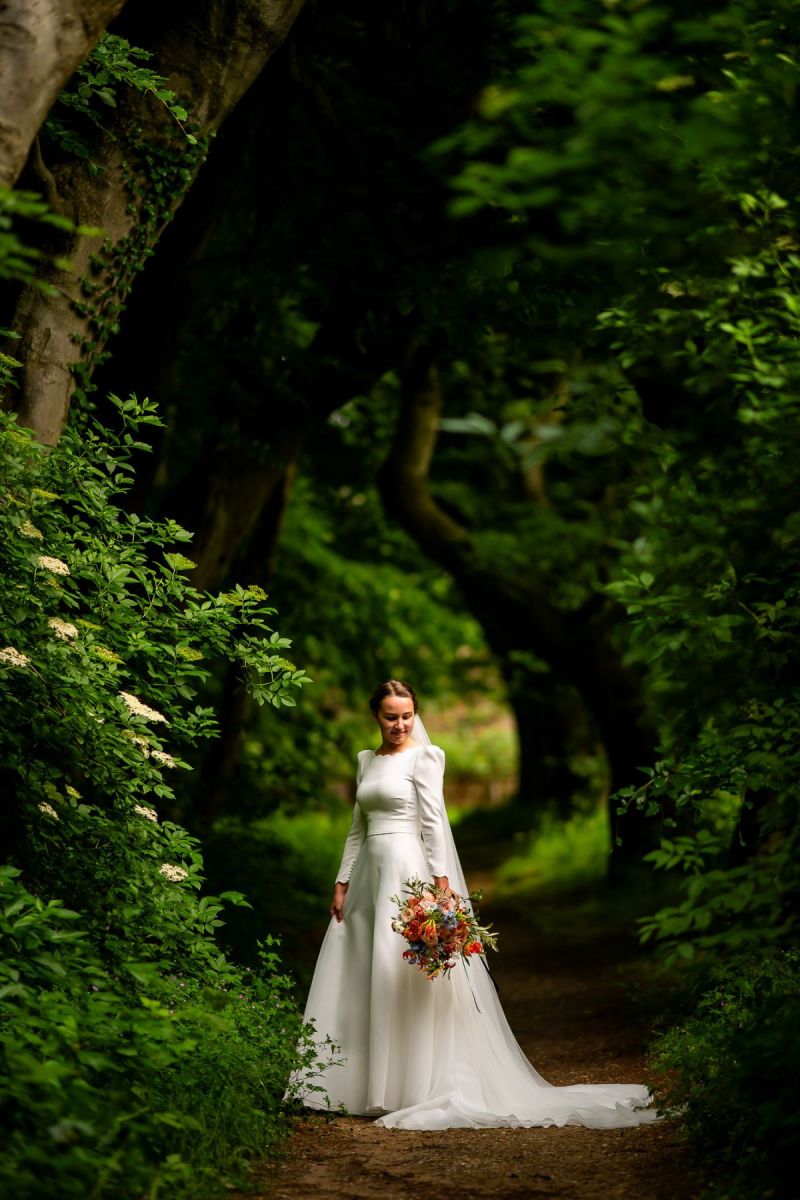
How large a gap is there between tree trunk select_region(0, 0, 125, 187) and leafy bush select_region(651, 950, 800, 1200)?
4402 mm

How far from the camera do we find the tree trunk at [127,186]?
21.0ft

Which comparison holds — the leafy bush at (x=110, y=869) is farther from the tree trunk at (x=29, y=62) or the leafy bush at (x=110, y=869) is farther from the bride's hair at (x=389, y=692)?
the bride's hair at (x=389, y=692)

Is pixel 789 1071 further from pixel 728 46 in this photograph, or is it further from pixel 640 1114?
pixel 728 46

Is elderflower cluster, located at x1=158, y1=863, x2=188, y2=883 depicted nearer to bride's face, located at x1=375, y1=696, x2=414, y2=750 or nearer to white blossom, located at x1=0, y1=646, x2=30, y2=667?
white blossom, located at x1=0, y1=646, x2=30, y2=667

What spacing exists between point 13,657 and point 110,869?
1.20 metres

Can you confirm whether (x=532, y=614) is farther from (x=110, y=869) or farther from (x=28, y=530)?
(x=28, y=530)

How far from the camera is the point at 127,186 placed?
6.63m

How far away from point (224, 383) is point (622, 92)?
21.3 ft

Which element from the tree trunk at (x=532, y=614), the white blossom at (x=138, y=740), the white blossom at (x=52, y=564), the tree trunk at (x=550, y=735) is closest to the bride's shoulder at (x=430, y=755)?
the white blossom at (x=138, y=740)

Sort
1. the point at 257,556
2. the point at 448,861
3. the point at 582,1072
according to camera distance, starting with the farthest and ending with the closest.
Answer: the point at 257,556, the point at 582,1072, the point at 448,861

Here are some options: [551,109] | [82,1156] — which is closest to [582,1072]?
[82,1156]

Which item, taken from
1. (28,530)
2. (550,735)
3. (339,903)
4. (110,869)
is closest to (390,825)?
(339,903)

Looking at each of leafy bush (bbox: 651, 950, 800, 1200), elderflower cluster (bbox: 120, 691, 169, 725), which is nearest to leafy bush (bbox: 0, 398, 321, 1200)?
elderflower cluster (bbox: 120, 691, 169, 725)

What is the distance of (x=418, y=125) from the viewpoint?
9.41 metres
